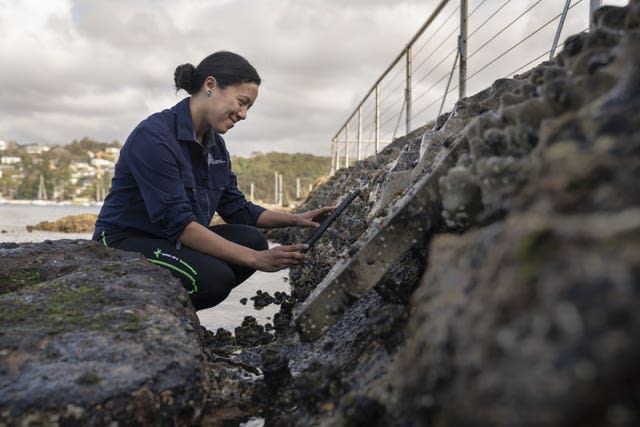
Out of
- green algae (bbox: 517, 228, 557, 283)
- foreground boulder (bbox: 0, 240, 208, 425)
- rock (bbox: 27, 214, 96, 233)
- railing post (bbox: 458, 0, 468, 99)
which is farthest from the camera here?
rock (bbox: 27, 214, 96, 233)

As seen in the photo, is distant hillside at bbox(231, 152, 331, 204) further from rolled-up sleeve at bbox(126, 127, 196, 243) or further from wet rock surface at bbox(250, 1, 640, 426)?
wet rock surface at bbox(250, 1, 640, 426)

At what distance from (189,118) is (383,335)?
201cm

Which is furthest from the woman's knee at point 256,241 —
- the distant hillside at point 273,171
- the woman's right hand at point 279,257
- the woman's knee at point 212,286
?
the distant hillside at point 273,171

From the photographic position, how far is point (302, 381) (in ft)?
5.66

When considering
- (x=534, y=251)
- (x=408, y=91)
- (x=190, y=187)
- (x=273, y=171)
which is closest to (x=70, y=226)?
(x=408, y=91)

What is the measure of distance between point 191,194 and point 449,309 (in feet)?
7.88

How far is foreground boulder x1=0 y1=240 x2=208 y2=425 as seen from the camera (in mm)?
1560

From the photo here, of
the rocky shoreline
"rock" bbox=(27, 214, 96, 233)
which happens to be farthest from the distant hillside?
the rocky shoreline

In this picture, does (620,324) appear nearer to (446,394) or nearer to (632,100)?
(446,394)

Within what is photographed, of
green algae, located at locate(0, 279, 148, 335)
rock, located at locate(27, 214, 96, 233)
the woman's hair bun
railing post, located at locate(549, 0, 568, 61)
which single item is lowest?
rock, located at locate(27, 214, 96, 233)

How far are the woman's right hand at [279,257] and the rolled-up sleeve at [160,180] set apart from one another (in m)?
0.46

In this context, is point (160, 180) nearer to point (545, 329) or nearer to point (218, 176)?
point (218, 176)

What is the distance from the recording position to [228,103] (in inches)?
123

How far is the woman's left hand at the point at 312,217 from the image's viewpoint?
3316 millimetres
